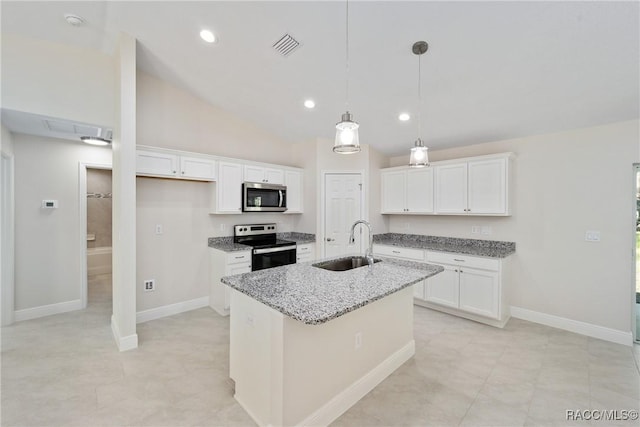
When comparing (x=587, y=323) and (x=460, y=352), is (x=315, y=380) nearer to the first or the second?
(x=460, y=352)

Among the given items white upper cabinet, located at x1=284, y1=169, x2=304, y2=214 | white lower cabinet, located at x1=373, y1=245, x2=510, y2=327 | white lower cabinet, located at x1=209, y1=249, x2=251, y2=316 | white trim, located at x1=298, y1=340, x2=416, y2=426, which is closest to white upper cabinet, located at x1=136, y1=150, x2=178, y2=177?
white lower cabinet, located at x1=209, y1=249, x2=251, y2=316

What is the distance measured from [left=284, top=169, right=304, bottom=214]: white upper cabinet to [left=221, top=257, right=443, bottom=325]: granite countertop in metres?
2.30

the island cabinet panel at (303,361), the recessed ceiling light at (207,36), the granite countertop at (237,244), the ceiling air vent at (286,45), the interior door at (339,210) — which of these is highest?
the recessed ceiling light at (207,36)

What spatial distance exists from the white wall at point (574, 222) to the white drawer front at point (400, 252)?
107 cm

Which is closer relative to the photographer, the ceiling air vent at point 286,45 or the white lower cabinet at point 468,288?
the ceiling air vent at point 286,45

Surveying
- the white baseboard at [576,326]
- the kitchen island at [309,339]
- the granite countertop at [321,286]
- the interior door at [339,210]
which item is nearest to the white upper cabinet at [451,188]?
the interior door at [339,210]

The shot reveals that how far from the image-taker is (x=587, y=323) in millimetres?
3176

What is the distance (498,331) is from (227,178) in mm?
4075

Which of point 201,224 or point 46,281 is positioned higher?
point 201,224

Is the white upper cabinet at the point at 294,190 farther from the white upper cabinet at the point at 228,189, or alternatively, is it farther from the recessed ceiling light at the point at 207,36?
the recessed ceiling light at the point at 207,36

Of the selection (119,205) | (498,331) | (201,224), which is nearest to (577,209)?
(498,331)

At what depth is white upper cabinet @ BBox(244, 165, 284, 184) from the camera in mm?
4168

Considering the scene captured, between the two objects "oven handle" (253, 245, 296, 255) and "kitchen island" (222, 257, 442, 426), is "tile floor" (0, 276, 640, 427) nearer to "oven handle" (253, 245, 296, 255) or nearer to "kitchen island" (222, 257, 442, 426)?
"kitchen island" (222, 257, 442, 426)

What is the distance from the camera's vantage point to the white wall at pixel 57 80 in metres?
2.62
